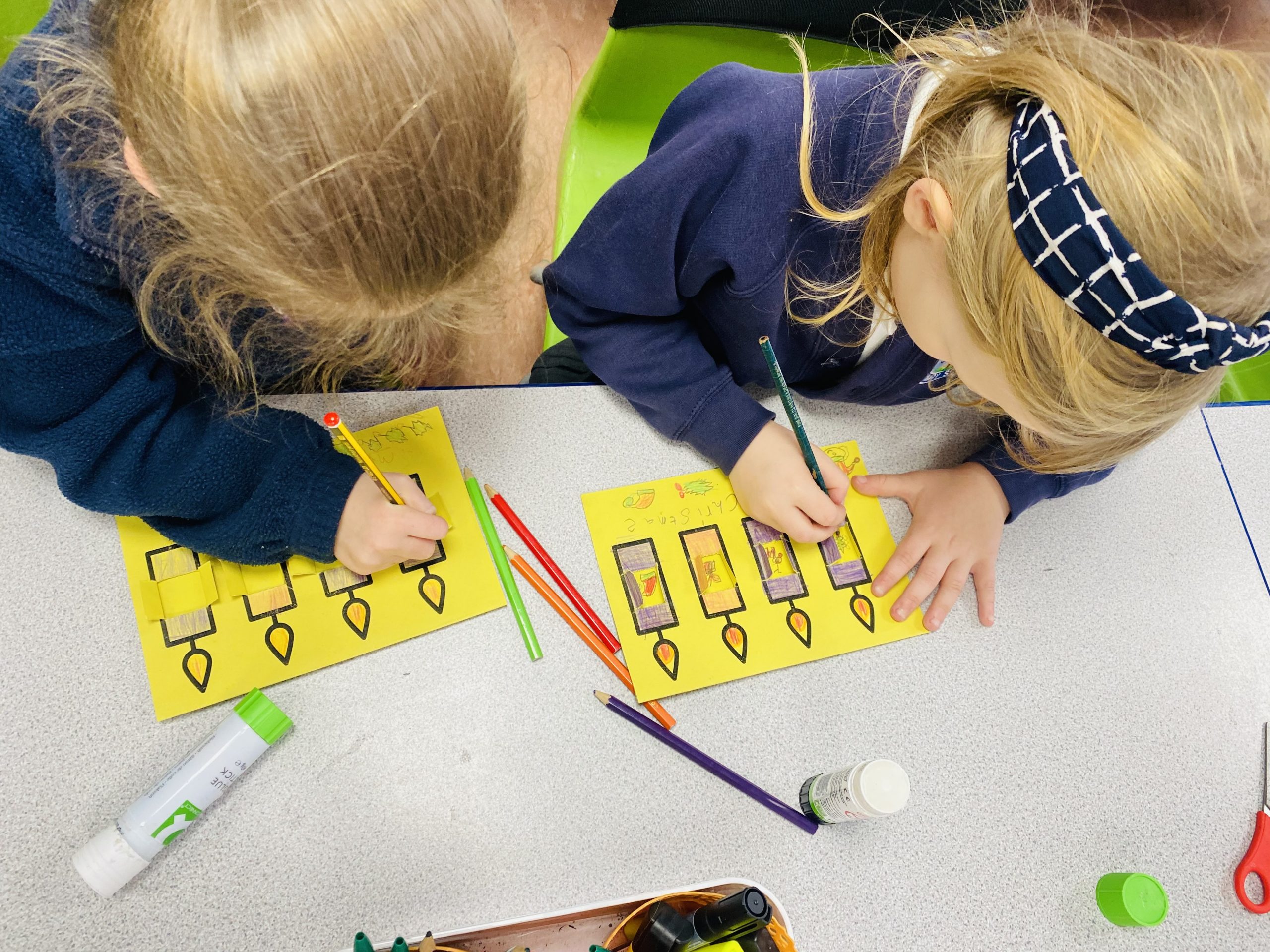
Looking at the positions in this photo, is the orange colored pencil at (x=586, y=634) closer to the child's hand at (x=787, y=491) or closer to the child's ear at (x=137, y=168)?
the child's hand at (x=787, y=491)

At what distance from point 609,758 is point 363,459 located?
11.6 inches

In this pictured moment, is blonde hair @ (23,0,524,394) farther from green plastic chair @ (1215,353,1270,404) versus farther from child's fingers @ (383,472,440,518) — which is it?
green plastic chair @ (1215,353,1270,404)

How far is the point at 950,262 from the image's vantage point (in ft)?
1.66

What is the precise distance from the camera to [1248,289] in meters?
0.43

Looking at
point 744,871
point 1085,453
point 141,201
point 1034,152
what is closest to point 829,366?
point 1085,453

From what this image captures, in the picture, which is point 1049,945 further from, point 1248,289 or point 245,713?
point 245,713

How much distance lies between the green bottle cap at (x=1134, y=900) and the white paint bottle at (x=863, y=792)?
0.19m

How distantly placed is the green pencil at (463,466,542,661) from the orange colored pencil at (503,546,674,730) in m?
0.01

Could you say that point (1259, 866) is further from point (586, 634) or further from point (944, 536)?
point (586, 634)

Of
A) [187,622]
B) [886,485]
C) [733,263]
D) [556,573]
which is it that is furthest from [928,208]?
[187,622]

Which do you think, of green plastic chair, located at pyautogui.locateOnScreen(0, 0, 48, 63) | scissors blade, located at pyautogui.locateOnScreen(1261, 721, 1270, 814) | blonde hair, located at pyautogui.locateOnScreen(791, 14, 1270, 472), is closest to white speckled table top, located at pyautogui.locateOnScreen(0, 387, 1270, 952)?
scissors blade, located at pyautogui.locateOnScreen(1261, 721, 1270, 814)

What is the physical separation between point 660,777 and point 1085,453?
0.42 metres

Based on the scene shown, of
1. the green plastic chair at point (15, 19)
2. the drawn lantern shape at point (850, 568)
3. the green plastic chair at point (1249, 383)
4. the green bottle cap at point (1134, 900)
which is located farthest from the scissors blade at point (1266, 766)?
the green plastic chair at point (15, 19)

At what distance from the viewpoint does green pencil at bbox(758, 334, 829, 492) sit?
645 mm
